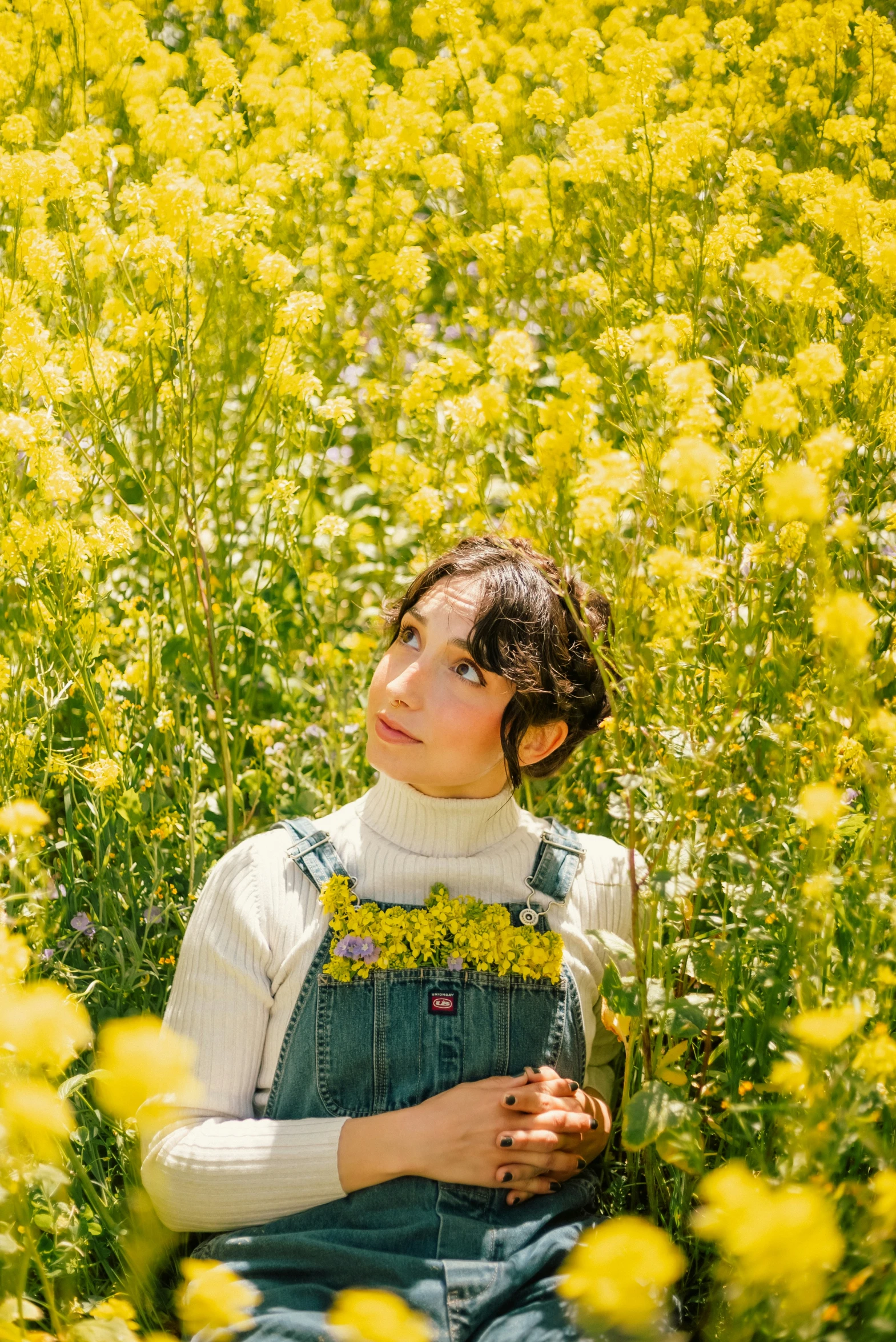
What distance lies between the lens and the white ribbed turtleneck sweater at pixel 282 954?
142cm

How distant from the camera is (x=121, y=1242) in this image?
5.16ft

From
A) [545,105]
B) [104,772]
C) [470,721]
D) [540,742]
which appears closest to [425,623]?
[470,721]

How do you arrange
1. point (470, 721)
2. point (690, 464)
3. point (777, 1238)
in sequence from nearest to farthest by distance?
point (777, 1238), point (690, 464), point (470, 721)

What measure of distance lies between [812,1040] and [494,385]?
1124 millimetres

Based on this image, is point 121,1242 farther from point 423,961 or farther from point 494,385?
point 494,385

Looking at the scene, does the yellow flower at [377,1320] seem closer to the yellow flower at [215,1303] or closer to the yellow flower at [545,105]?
the yellow flower at [215,1303]

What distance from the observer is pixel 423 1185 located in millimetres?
1436

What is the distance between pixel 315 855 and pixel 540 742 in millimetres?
391

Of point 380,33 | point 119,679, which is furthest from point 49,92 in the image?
point 119,679

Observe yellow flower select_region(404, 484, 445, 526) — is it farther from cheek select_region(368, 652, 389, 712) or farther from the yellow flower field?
cheek select_region(368, 652, 389, 712)

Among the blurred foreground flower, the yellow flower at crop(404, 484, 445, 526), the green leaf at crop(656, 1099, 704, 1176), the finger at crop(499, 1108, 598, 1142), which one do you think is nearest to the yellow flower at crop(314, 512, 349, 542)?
the yellow flower at crop(404, 484, 445, 526)

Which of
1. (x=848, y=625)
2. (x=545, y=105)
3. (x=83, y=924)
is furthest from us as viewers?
(x=545, y=105)

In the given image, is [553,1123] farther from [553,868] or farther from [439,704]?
[439,704]

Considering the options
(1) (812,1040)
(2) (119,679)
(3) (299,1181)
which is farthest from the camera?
(2) (119,679)
